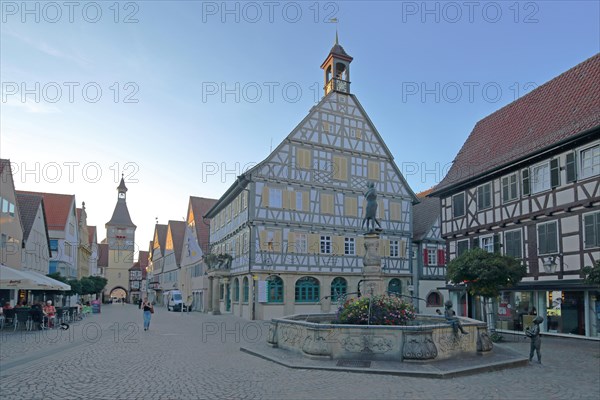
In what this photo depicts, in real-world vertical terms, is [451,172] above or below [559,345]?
above

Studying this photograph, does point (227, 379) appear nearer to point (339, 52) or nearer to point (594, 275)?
point (594, 275)

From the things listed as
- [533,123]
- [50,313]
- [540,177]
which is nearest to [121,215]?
[50,313]

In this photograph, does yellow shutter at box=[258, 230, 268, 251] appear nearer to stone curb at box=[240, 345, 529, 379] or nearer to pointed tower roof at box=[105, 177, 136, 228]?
stone curb at box=[240, 345, 529, 379]

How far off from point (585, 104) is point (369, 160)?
1783 centimetres

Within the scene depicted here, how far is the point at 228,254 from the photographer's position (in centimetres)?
3719

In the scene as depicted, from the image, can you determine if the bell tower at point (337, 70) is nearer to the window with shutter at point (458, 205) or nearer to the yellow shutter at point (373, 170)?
the yellow shutter at point (373, 170)

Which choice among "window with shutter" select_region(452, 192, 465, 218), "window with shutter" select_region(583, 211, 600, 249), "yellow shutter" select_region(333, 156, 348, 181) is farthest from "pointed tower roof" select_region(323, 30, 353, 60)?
"window with shutter" select_region(583, 211, 600, 249)

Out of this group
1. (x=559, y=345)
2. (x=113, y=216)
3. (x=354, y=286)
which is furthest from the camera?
(x=113, y=216)

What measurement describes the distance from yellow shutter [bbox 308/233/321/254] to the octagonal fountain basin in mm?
20147

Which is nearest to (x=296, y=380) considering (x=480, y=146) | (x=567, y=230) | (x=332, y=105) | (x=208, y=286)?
(x=567, y=230)

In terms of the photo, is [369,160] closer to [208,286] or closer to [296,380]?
[208,286]

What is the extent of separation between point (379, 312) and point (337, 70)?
26.2 metres

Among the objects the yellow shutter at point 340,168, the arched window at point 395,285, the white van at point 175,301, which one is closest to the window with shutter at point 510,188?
the yellow shutter at point 340,168

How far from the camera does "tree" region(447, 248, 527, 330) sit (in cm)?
1873
